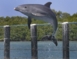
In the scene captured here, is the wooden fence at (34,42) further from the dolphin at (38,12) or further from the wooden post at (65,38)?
the dolphin at (38,12)

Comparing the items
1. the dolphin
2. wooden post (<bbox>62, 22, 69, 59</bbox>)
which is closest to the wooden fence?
wooden post (<bbox>62, 22, 69, 59</bbox>)

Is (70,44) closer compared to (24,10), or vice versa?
(24,10)

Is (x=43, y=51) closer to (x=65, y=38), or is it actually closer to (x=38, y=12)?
(x=65, y=38)

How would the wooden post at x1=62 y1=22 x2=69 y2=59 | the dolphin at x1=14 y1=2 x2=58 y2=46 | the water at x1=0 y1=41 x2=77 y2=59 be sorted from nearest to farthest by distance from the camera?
the dolphin at x1=14 y1=2 x2=58 y2=46 < the wooden post at x1=62 y1=22 x2=69 y2=59 < the water at x1=0 y1=41 x2=77 y2=59

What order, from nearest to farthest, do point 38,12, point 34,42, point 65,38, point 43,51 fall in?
point 38,12
point 65,38
point 34,42
point 43,51

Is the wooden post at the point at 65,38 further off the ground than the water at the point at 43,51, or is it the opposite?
the wooden post at the point at 65,38

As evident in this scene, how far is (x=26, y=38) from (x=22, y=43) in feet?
1.22

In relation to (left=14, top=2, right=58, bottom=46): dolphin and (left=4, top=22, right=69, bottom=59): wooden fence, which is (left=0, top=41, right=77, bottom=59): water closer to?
(left=4, top=22, right=69, bottom=59): wooden fence

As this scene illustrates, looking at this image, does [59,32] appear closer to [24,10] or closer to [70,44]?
[70,44]

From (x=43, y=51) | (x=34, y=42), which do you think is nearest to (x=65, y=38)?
(x=34, y=42)

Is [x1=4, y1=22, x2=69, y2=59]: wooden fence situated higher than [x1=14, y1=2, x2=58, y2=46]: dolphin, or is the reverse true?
[x1=14, y1=2, x2=58, y2=46]: dolphin

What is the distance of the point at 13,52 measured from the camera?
53.3 ft

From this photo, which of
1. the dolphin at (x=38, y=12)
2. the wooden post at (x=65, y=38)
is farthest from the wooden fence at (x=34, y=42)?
the dolphin at (x=38, y=12)

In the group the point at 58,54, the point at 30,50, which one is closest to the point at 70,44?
the point at 58,54
